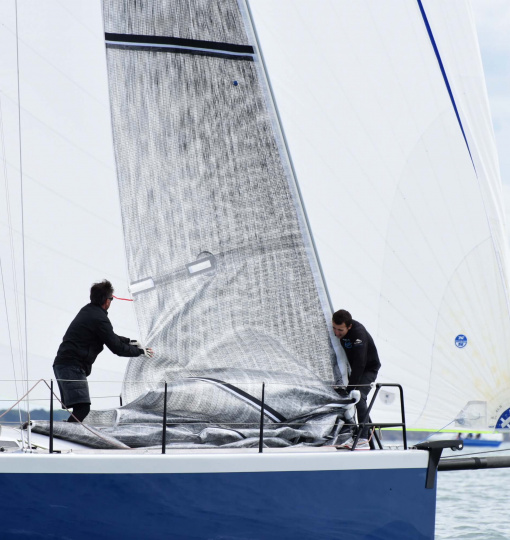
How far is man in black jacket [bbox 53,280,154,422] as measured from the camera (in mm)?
4547

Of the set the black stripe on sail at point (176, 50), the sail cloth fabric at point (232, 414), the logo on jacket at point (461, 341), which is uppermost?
the black stripe on sail at point (176, 50)

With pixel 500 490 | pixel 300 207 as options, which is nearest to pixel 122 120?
pixel 300 207

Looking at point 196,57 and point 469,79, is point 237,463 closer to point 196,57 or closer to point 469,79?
point 196,57

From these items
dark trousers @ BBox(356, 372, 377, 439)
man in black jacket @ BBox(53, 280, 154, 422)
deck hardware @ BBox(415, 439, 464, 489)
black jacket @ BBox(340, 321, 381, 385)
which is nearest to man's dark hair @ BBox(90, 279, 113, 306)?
man in black jacket @ BBox(53, 280, 154, 422)

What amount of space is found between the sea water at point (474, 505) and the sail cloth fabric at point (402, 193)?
0.61m

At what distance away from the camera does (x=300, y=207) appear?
16.5ft

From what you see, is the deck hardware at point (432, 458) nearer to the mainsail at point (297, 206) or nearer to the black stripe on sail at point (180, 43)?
the mainsail at point (297, 206)

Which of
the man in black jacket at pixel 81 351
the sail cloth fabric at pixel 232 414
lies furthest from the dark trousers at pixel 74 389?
the sail cloth fabric at pixel 232 414

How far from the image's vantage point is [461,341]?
5.27 metres

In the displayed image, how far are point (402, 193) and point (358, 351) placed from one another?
3.69 feet

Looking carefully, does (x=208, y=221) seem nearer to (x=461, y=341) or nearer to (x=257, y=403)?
(x=257, y=403)

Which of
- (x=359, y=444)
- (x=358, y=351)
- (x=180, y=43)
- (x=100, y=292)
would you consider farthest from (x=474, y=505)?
(x=180, y=43)

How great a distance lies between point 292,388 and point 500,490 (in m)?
7.68

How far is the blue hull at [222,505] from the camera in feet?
12.4
